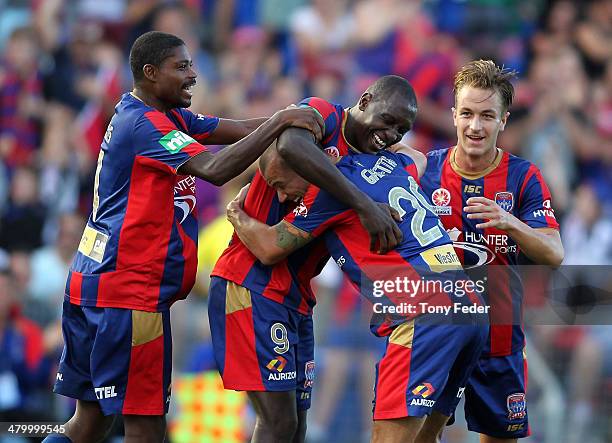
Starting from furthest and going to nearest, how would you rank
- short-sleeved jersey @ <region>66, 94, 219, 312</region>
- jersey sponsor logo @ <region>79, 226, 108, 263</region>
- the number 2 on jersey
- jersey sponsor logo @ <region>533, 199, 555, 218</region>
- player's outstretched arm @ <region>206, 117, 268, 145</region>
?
1. player's outstretched arm @ <region>206, 117, 268, 145</region>
2. jersey sponsor logo @ <region>533, 199, 555, 218</region>
3. jersey sponsor logo @ <region>79, 226, 108, 263</region>
4. short-sleeved jersey @ <region>66, 94, 219, 312</region>
5. the number 2 on jersey

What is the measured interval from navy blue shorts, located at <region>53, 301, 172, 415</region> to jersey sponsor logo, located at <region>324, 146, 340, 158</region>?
122cm

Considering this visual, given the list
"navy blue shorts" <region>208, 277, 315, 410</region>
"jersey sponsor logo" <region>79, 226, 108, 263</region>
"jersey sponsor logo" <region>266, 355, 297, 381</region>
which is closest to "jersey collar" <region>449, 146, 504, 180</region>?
"navy blue shorts" <region>208, 277, 315, 410</region>

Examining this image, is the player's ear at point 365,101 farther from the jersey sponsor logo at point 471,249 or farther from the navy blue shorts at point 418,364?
the navy blue shorts at point 418,364

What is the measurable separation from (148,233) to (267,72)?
6203mm

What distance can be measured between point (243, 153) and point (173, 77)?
0.67 meters

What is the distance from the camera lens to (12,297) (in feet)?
30.9

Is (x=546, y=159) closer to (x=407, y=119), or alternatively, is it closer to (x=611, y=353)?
(x=611, y=353)

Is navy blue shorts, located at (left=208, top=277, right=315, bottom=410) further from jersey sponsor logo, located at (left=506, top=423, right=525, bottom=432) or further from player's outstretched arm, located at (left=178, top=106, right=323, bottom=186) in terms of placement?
jersey sponsor logo, located at (left=506, top=423, right=525, bottom=432)

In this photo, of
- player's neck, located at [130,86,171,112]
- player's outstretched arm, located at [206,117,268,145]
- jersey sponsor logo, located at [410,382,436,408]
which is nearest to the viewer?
jersey sponsor logo, located at [410,382,436,408]

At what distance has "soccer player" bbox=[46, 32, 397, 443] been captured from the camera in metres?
5.56

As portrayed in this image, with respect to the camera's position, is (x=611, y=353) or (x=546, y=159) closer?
(x=611, y=353)

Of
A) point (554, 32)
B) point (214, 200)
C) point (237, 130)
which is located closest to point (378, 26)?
point (554, 32)

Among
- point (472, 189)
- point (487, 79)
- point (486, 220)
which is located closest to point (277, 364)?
point (486, 220)

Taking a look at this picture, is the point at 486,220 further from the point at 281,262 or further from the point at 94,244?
the point at 94,244
